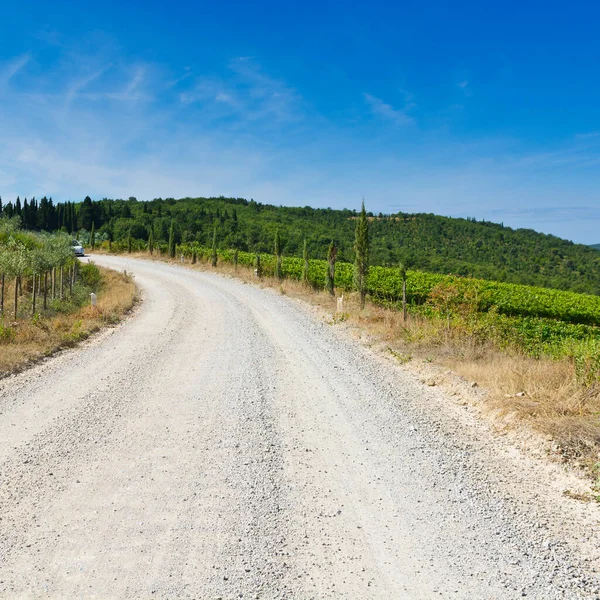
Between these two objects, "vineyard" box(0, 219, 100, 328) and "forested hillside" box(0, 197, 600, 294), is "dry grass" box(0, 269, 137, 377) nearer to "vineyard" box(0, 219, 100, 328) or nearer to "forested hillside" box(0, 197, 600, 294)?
"vineyard" box(0, 219, 100, 328)

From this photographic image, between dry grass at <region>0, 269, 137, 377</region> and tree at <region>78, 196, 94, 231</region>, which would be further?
tree at <region>78, 196, 94, 231</region>

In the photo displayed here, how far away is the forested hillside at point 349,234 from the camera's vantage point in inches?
2469

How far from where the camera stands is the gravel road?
11.0ft

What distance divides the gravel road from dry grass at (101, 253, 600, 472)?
50 centimetres

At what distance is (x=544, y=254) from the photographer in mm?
91500

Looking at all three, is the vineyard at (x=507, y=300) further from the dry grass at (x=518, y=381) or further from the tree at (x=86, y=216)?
the tree at (x=86, y=216)

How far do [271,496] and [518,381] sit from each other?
15.3 ft

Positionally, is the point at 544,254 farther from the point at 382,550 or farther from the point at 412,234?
the point at 382,550

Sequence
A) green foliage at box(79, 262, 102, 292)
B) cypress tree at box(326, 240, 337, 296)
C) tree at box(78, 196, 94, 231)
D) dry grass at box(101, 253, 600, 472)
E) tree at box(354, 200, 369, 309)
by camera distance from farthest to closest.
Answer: tree at box(78, 196, 94, 231) < cypress tree at box(326, 240, 337, 296) < green foliage at box(79, 262, 102, 292) < tree at box(354, 200, 369, 309) < dry grass at box(101, 253, 600, 472)

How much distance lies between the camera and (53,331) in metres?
12.3

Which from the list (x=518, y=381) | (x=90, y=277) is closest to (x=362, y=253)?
(x=518, y=381)

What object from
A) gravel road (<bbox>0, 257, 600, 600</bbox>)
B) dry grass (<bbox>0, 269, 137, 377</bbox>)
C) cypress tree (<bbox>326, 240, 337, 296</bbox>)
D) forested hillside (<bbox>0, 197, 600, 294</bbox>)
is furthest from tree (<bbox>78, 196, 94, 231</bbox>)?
gravel road (<bbox>0, 257, 600, 600</bbox>)

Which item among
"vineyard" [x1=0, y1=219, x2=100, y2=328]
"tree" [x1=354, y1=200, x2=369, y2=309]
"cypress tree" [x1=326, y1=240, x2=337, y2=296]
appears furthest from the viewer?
"cypress tree" [x1=326, y1=240, x2=337, y2=296]

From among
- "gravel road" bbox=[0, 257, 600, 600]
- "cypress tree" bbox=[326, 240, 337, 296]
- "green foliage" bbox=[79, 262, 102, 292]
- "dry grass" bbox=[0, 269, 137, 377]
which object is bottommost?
"gravel road" bbox=[0, 257, 600, 600]
